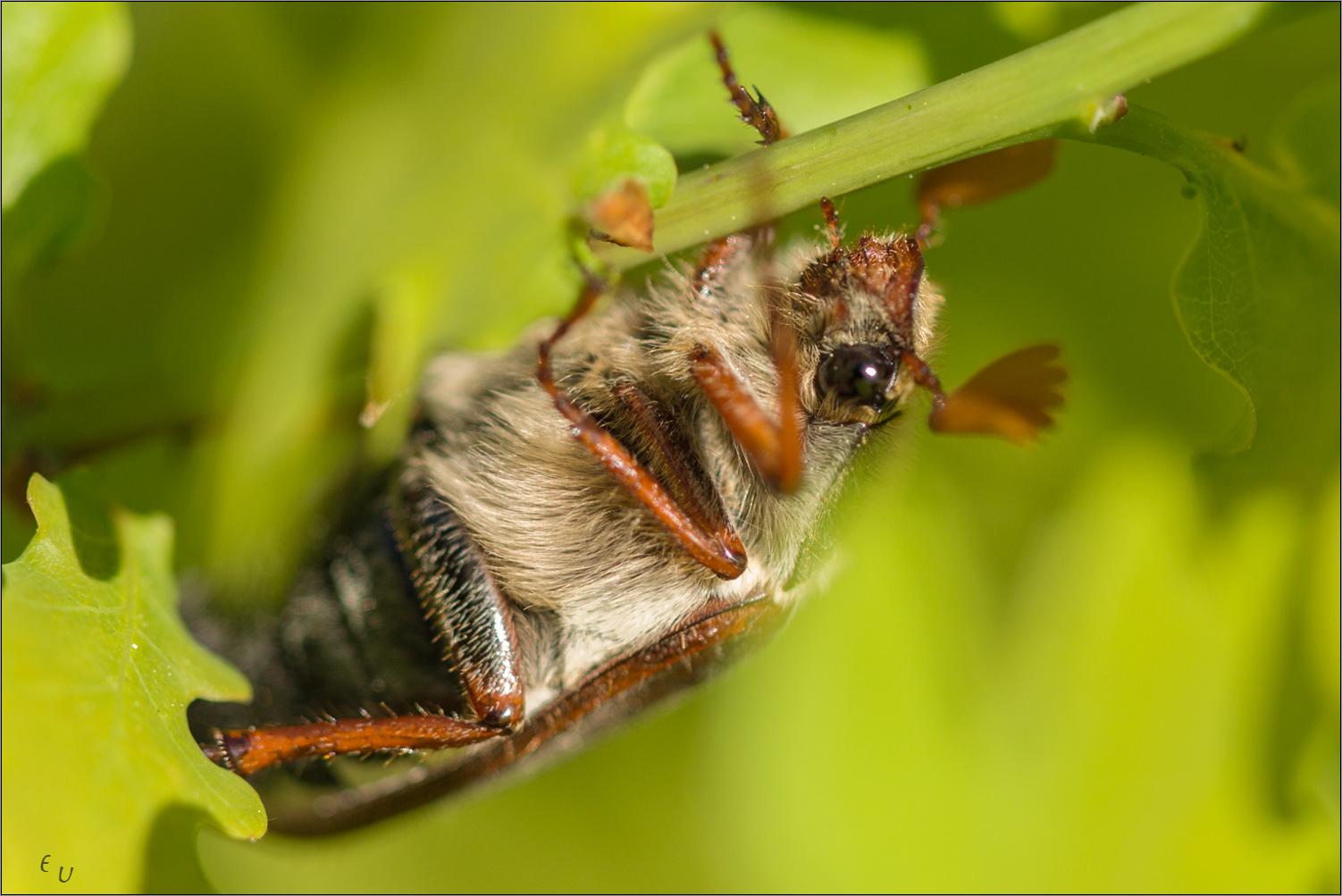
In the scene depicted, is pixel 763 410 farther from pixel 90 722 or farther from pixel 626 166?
pixel 90 722

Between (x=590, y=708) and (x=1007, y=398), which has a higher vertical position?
(x=1007, y=398)

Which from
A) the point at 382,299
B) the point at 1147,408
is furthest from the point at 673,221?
the point at 1147,408

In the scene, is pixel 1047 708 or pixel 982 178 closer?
pixel 982 178

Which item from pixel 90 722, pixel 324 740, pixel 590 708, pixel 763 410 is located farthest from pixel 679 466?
pixel 90 722

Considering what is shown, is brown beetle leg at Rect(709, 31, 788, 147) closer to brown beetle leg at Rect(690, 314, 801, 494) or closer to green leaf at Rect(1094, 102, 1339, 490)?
brown beetle leg at Rect(690, 314, 801, 494)

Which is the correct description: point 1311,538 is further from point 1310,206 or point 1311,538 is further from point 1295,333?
point 1310,206
